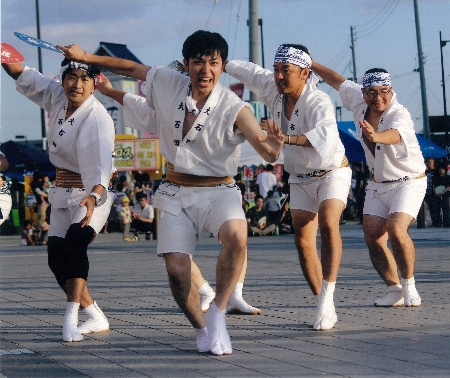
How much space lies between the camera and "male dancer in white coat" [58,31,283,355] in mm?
5816

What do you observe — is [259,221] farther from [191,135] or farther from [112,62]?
[191,135]

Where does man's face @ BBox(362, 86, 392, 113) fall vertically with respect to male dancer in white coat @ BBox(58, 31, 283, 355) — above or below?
above

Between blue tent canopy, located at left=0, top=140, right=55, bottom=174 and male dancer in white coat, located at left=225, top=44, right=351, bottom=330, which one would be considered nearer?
male dancer in white coat, located at left=225, top=44, right=351, bottom=330

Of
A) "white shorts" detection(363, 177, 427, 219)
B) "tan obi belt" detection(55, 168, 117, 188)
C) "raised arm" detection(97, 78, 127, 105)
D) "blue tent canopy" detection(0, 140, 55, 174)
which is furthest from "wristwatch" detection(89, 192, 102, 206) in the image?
"blue tent canopy" detection(0, 140, 55, 174)

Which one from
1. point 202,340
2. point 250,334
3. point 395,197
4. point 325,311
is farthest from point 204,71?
point 395,197

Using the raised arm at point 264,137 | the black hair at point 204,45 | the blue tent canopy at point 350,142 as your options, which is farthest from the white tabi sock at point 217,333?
the blue tent canopy at point 350,142

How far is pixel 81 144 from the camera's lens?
6.70 metres

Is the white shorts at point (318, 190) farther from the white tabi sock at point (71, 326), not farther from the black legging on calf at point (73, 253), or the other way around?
the white tabi sock at point (71, 326)

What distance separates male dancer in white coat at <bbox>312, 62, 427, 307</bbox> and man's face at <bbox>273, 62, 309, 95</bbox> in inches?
31.4

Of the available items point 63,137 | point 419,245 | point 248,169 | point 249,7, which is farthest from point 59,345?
point 248,169

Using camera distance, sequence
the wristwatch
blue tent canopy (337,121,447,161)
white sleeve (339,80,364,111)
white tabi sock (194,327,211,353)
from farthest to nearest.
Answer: blue tent canopy (337,121,447,161)
white sleeve (339,80,364,111)
the wristwatch
white tabi sock (194,327,211,353)

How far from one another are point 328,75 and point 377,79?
17.0 inches

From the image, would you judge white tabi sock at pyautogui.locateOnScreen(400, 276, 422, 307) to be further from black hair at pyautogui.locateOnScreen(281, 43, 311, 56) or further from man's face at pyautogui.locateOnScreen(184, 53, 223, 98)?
man's face at pyautogui.locateOnScreen(184, 53, 223, 98)

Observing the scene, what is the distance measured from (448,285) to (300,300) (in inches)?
74.9
